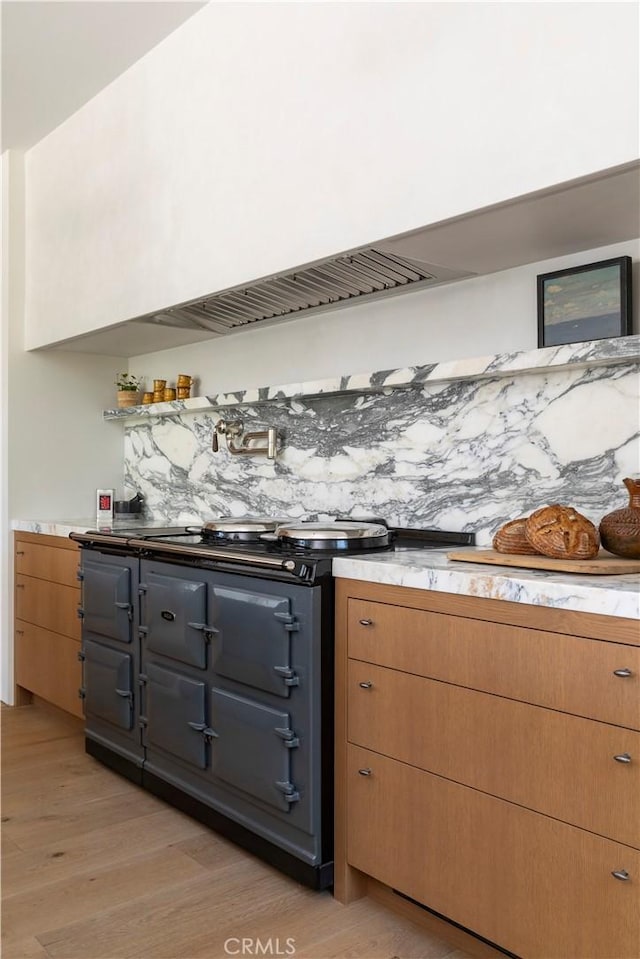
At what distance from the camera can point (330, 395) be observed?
293 centimetres

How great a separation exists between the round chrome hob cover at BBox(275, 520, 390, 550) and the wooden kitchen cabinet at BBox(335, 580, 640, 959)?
19 cm

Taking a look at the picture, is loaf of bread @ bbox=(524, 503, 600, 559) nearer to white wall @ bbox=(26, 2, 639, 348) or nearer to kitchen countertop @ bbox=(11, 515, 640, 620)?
kitchen countertop @ bbox=(11, 515, 640, 620)

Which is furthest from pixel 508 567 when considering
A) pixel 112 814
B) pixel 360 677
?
pixel 112 814

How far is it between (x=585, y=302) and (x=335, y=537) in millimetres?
900

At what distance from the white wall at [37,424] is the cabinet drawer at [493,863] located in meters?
2.63

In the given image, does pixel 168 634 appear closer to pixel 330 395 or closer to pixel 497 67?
pixel 330 395

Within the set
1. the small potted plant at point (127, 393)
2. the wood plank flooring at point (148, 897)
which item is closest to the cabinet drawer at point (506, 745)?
the wood plank flooring at point (148, 897)

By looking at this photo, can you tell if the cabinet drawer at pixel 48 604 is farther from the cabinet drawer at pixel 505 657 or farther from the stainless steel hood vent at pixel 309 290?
the cabinet drawer at pixel 505 657

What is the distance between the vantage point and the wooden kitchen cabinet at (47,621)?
3.45 meters

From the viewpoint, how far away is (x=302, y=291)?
2719 mm

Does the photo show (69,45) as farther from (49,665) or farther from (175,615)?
(49,665)

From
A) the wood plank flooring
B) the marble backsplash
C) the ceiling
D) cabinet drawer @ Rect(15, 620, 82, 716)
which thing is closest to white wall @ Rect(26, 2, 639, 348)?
the ceiling

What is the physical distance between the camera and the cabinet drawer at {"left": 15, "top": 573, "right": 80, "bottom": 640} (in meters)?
3.45

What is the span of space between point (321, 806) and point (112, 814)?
0.94 meters
